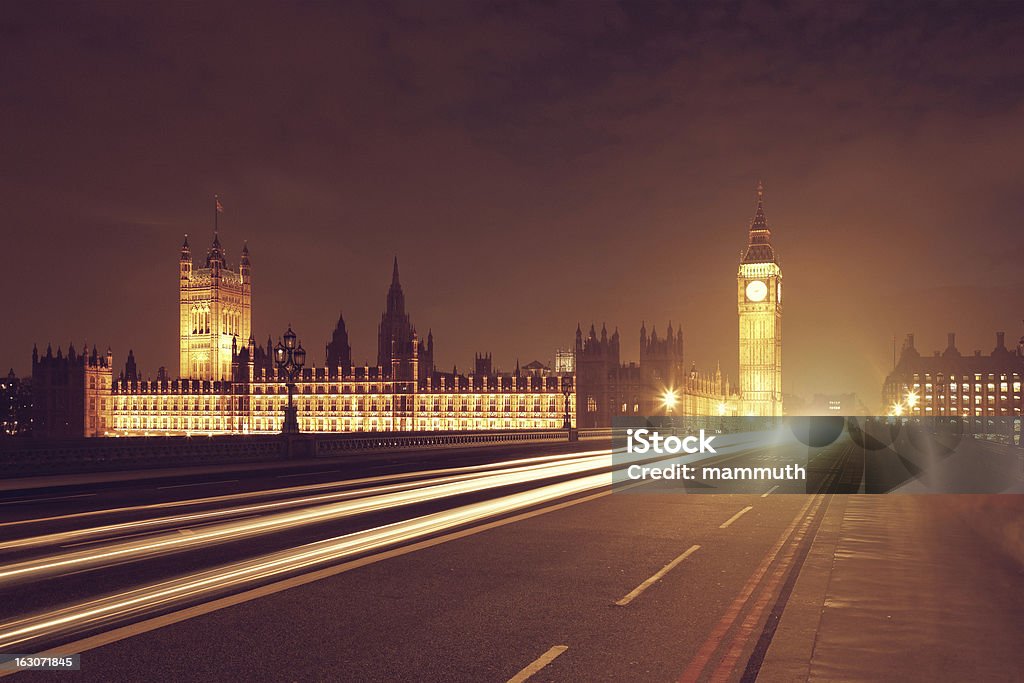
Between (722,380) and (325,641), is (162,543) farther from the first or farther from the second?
(722,380)

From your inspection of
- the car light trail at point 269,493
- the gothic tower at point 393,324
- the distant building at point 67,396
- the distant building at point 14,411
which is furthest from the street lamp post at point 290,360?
the distant building at point 14,411

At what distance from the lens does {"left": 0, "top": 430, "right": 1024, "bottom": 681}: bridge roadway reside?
7316 millimetres

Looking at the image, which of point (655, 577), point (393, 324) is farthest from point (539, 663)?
point (393, 324)

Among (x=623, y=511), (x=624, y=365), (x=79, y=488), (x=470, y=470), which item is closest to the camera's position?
(x=623, y=511)

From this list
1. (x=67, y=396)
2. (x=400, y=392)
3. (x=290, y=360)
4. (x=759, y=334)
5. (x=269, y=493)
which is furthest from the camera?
(x=759, y=334)

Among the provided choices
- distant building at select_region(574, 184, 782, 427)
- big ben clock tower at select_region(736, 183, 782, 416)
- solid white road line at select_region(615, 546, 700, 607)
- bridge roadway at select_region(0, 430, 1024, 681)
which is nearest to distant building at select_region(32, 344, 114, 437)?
distant building at select_region(574, 184, 782, 427)

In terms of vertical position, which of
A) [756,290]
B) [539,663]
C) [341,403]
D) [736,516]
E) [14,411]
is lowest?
[14,411]

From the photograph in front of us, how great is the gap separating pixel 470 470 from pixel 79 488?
42.2ft

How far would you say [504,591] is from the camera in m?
10.1

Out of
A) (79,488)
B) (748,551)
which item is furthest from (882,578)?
(79,488)

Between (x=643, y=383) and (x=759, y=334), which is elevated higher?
(x=759, y=334)

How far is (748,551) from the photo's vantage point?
13.1 m

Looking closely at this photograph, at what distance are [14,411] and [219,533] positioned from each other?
184 meters

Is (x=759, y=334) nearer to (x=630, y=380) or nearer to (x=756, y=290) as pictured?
(x=756, y=290)
